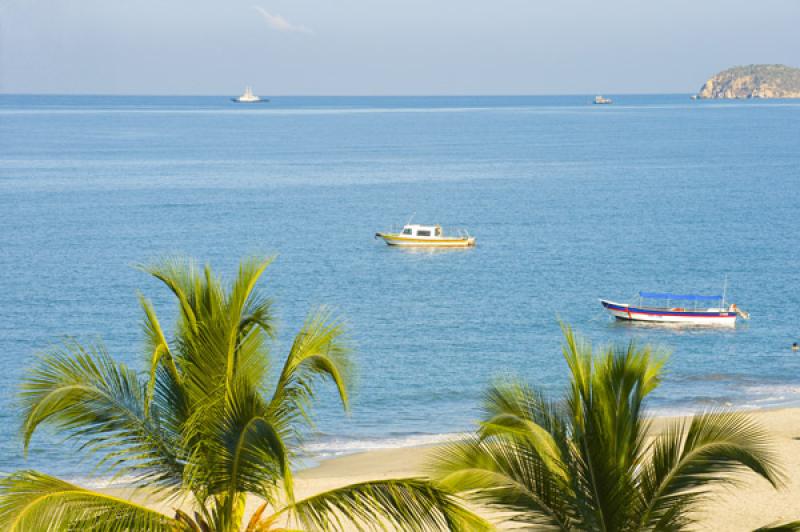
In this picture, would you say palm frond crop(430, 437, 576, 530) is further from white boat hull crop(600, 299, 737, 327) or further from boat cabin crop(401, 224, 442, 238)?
boat cabin crop(401, 224, 442, 238)

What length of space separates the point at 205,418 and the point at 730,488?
17.4 metres

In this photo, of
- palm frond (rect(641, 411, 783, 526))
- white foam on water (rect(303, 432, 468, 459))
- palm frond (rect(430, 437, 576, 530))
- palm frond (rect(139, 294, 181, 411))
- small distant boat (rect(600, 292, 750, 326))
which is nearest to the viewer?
palm frond (rect(139, 294, 181, 411))

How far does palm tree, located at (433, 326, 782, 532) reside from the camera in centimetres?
1071

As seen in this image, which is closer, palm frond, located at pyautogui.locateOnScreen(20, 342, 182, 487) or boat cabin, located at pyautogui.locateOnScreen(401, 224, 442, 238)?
palm frond, located at pyautogui.locateOnScreen(20, 342, 182, 487)

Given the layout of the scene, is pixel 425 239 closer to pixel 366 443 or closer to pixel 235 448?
pixel 366 443

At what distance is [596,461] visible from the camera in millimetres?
10836

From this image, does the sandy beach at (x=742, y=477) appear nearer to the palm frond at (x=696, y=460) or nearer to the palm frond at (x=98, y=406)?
the palm frond at (x=696, y=460)

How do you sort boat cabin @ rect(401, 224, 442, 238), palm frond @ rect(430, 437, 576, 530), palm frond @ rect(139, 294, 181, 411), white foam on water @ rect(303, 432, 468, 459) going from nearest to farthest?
palm frond @ rect(139, 294, 181, 411) < palm frond @ rect(430, 437, 576, 530) < white foam on water @ rect(303, 432, 468, 459) < boat cabin @ rect(401, 224, 442, 238)

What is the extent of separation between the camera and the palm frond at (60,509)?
349 inches

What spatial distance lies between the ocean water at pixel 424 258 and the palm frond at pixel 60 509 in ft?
7.99

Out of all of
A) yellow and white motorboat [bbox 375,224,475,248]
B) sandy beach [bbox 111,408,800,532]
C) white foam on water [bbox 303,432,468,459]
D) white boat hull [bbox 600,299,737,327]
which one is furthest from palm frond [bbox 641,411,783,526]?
yellow and white motorboat [bbox 375,224,475,248]

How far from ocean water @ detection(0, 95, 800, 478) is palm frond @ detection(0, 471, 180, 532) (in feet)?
7.99

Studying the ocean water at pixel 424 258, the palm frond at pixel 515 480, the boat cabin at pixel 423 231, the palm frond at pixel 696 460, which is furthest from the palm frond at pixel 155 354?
the boat cabin at pixel 423 231

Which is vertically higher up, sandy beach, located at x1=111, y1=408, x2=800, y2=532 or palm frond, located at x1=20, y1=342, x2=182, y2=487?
palm frond, located at x1=20, y1=342, x2=182, y2=487
